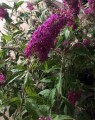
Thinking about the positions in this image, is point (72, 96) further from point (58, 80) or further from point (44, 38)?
point (44, 38)

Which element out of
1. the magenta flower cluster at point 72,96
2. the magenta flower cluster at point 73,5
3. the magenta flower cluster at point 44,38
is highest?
the magenta flower cluster at point 73,5

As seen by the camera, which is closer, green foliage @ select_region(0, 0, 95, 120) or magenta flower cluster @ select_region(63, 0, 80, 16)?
green foliage @ select_region(0, 0, 95, 120)

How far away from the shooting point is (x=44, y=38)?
0.66 meters

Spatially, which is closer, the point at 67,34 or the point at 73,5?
the point at 67,34

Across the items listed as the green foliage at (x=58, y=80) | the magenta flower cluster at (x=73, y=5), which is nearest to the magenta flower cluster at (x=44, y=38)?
the green foliage at (x=58, y=80)

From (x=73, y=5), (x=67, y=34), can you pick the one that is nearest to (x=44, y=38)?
(x=67, y=34)

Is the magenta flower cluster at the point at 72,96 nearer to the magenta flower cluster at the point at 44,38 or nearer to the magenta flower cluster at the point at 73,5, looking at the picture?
the magenta flower cluster at the point at 44,38

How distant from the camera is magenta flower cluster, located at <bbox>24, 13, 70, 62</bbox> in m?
0.66

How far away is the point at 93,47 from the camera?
894 millimetres

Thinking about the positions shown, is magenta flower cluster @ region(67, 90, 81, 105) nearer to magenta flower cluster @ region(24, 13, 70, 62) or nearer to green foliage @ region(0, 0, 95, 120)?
green foliage @ region(0, 0, 95, 120)

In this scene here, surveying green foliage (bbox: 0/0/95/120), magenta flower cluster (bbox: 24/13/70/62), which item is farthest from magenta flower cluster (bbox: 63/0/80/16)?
magenta flower cluster (bbox: 24/13/70/62)

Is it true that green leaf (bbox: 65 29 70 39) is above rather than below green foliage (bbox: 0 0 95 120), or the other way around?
above

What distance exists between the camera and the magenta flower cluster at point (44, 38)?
660 mm

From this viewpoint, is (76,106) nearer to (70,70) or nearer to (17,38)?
(70,70)
